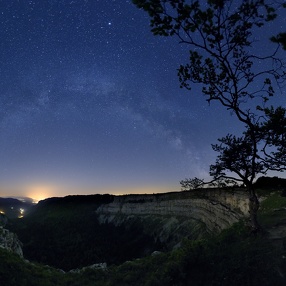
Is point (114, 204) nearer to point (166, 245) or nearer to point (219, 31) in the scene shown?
point (166, 245)

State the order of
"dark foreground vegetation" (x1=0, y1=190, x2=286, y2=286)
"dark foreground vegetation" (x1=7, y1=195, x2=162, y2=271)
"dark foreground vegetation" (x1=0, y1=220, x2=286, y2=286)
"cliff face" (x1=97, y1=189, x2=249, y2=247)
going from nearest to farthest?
"dark foreground vegetation" (x1=0, y1=220, x2=286, y2=286)
"dark foreground vegetation" (x1=0, y1=190, x2=286, y2=286)
"cliff face" (x1=97, y1=189, x2=249, y2=247)
"dark foreground vegetation" (x1=7, y1=195, x2=162, y2=271)

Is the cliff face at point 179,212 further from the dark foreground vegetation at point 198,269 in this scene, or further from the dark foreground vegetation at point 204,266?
the dark foreground vegetation at point 198,269

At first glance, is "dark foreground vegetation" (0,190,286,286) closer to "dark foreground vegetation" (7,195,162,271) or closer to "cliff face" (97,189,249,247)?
"cliff face" (97,189,249,247)

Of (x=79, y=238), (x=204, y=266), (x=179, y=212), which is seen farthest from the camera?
(x=79, y=238)

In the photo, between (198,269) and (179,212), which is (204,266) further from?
(179,212)

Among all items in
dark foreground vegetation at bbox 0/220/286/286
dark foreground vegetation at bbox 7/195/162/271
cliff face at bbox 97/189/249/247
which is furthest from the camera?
dark foreground vegetation at bbox 7/195/162/271

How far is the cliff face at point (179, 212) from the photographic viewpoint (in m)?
38.8

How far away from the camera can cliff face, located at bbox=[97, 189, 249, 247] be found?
38.8 meters

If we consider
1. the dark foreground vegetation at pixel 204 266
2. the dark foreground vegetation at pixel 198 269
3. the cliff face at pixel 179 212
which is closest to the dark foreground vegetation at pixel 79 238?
the cliff face at pixel 179 212

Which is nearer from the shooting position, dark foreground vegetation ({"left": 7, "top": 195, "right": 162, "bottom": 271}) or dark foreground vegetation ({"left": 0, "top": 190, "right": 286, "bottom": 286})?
dark foreground vegetation ({"left": 0, "top": 190, "right": 286, "bottom": 286})

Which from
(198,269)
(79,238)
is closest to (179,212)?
(79,238)

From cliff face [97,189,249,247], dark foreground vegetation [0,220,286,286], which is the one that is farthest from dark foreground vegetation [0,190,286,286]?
cliff face [97,189,249,247]

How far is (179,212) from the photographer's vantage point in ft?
228

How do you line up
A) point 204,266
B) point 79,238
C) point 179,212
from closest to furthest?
1. point 204,266
2. point 179,212
3. point 79,238
